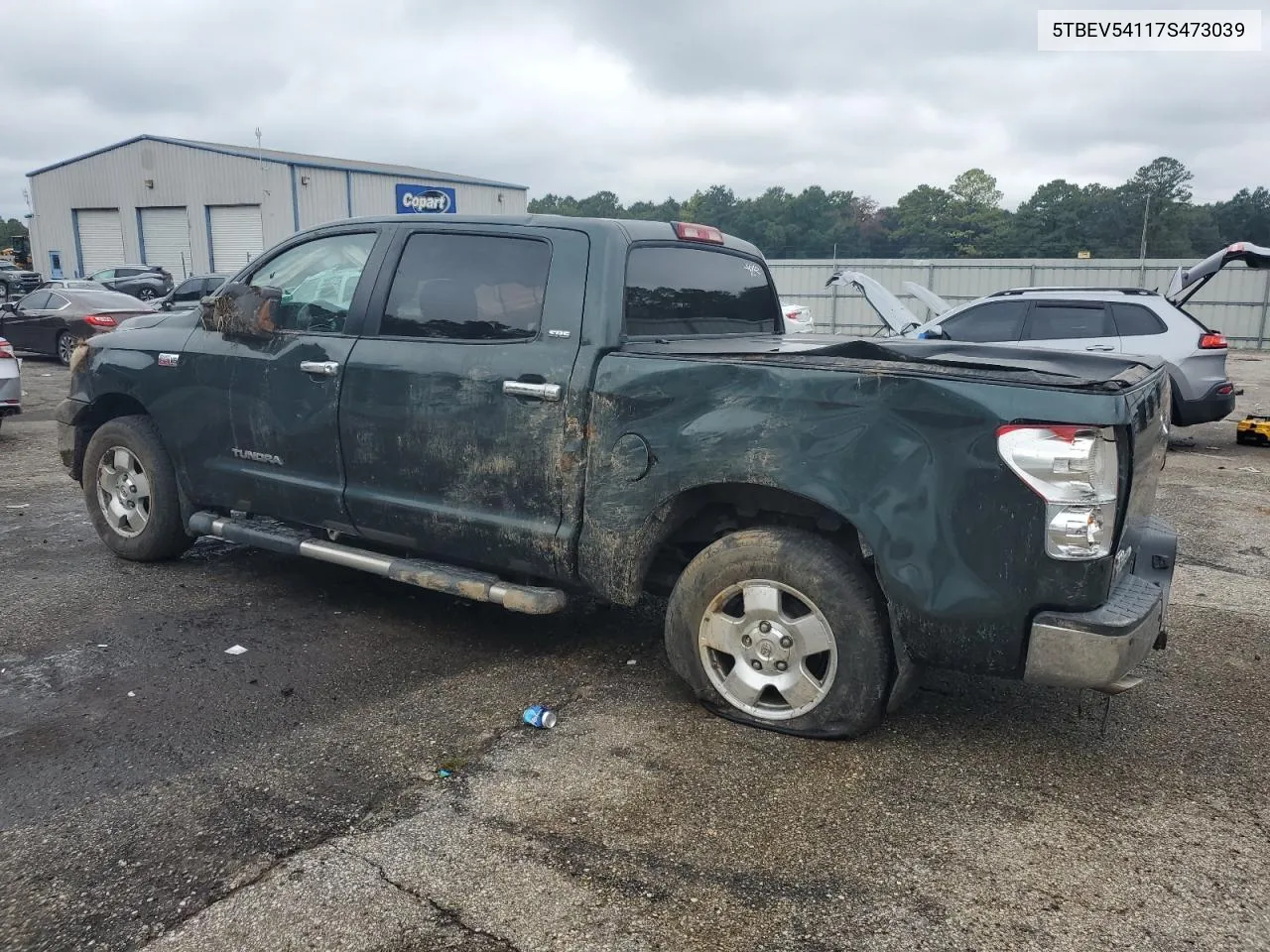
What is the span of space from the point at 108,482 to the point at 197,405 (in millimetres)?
1073

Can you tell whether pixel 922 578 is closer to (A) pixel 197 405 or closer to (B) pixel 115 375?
(A) pixel 197 405

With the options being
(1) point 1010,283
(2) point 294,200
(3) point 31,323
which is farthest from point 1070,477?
(2) point 294,200

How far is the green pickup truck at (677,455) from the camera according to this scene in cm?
318

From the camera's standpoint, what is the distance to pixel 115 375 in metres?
5.67

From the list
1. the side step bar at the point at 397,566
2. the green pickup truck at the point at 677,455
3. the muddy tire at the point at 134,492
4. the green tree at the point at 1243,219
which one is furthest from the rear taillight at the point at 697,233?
the green tree at the point at 1243,219

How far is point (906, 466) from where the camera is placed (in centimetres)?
330

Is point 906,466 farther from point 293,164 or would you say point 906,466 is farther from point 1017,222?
point 1017,222

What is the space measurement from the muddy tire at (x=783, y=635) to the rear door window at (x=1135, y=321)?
7889 millimetres

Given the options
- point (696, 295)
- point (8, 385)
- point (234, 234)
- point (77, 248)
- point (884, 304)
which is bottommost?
point (8, 385)

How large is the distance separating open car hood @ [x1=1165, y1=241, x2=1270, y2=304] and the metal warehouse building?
27728mm

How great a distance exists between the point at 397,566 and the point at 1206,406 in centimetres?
905

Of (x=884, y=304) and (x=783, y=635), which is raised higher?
(x=884, y=304)

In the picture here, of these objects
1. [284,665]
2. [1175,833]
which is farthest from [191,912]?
[1175,833]

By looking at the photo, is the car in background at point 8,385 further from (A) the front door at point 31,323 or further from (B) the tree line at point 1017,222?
(B) the tree line at point 1017,222
